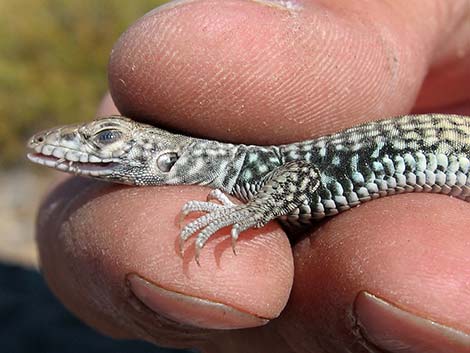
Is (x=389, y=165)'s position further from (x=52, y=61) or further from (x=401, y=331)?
(x=52, y=61)

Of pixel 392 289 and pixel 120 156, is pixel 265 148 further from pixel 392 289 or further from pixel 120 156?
pixel 392 289

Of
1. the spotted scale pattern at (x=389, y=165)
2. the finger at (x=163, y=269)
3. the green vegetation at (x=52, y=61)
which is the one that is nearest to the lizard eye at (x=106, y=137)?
the finger at (x=163, y=269)

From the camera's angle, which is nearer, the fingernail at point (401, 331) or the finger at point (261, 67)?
the fingernail at point (401, 331)

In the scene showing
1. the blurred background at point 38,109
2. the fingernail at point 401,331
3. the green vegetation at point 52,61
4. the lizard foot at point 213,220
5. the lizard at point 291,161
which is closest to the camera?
the fingernail at point 401,331

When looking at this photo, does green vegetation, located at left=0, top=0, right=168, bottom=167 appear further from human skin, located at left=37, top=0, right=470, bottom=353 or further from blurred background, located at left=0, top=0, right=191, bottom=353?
human skin, located at left=37, top=0, right=470, bottom=353

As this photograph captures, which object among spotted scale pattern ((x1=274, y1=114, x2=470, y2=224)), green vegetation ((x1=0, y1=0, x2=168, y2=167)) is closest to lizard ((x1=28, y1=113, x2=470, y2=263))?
spotted scale pattern ((x1=274, y1=114, x2=470, y2=224))

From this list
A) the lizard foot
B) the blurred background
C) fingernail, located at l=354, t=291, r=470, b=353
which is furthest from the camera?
the blurred background

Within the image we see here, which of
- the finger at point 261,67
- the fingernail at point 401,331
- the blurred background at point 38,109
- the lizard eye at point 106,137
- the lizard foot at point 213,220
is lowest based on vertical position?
the blurred background at point 38,109

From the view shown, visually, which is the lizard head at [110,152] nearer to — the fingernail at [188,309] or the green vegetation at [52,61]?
the fingernail at [188,309]
